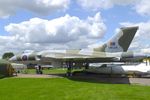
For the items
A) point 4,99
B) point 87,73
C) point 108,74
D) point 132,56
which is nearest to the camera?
point 4,99

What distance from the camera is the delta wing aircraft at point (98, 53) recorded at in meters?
33.0

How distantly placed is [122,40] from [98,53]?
3224 mm

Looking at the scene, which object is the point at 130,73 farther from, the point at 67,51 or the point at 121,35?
the point at 67,51

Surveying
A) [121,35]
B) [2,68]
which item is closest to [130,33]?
[121,35]

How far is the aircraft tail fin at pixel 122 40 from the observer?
34.8m

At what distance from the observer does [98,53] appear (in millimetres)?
Result: 34531

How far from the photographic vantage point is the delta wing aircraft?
33.0 m

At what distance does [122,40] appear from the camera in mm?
35250

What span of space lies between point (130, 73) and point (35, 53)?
11772mm

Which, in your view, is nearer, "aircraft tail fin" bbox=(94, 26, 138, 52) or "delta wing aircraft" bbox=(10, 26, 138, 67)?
"delta wing aircraft" bbox=(10, 26, 138, 67)

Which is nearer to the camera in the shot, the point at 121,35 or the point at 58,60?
the point at 58,60

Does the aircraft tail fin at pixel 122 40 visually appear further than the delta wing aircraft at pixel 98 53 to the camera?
Yes

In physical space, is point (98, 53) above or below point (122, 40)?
below

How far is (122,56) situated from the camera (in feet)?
108
